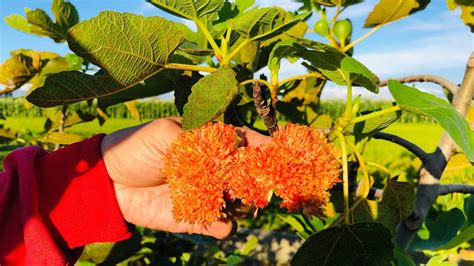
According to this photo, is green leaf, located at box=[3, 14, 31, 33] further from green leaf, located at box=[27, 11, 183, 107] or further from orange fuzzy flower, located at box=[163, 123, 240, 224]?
orange fuzzy flower, located at box=[163, 123, 240, 224]

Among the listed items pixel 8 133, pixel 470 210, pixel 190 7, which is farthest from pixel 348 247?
pixel 8 133

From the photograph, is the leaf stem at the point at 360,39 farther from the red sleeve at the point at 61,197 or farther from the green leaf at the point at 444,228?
the green leaf at the point at 444,228

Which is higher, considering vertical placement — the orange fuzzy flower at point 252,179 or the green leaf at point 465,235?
the orange fuzzy flower at point 252,179

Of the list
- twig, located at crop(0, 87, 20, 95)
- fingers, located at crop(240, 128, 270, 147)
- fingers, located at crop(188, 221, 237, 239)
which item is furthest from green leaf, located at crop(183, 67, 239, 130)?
twig, located at crop(0, 87, 20, 95)

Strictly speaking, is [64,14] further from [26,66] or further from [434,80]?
[434,80]

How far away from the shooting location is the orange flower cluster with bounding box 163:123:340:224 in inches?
25.3

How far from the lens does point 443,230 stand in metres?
1.69

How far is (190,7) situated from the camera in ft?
2.23

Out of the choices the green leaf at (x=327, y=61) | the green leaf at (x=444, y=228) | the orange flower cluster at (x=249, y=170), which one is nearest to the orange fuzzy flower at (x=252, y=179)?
the orange flower cluster at (x=249, y=170)

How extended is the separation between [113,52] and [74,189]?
1.51 feet

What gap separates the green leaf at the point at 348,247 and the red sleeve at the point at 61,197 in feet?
1.56

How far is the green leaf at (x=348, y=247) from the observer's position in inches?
27.7

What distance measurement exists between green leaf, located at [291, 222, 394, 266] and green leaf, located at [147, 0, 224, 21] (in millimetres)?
334

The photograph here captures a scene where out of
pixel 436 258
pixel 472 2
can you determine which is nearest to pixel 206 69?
pixel 472 2
